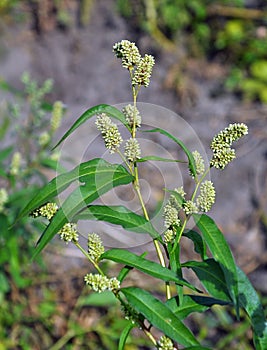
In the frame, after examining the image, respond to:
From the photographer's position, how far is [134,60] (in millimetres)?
989

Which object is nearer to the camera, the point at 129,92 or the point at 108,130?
the point at 108,130

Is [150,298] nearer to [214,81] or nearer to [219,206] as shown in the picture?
[219,206]

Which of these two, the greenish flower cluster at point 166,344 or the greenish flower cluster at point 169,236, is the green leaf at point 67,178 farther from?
the greenish flower cluster at point 166,344

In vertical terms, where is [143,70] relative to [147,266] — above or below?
above

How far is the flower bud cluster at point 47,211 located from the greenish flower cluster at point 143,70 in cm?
26

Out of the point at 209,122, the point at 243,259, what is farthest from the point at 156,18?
the point at 243,259

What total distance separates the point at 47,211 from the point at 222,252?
0.32m

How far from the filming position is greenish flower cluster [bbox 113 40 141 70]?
3.21ft

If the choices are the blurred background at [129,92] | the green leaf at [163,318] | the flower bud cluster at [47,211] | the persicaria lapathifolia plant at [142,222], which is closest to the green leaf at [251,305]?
the persicaria lapathifolia plant at [142,222]

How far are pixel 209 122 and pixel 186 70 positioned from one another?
1.53ft

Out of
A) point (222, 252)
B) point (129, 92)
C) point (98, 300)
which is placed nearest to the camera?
point (222, 252)

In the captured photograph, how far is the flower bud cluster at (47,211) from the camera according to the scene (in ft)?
3.43

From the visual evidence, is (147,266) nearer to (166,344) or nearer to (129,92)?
(166,344)

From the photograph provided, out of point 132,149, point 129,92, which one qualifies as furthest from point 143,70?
point 129,92
